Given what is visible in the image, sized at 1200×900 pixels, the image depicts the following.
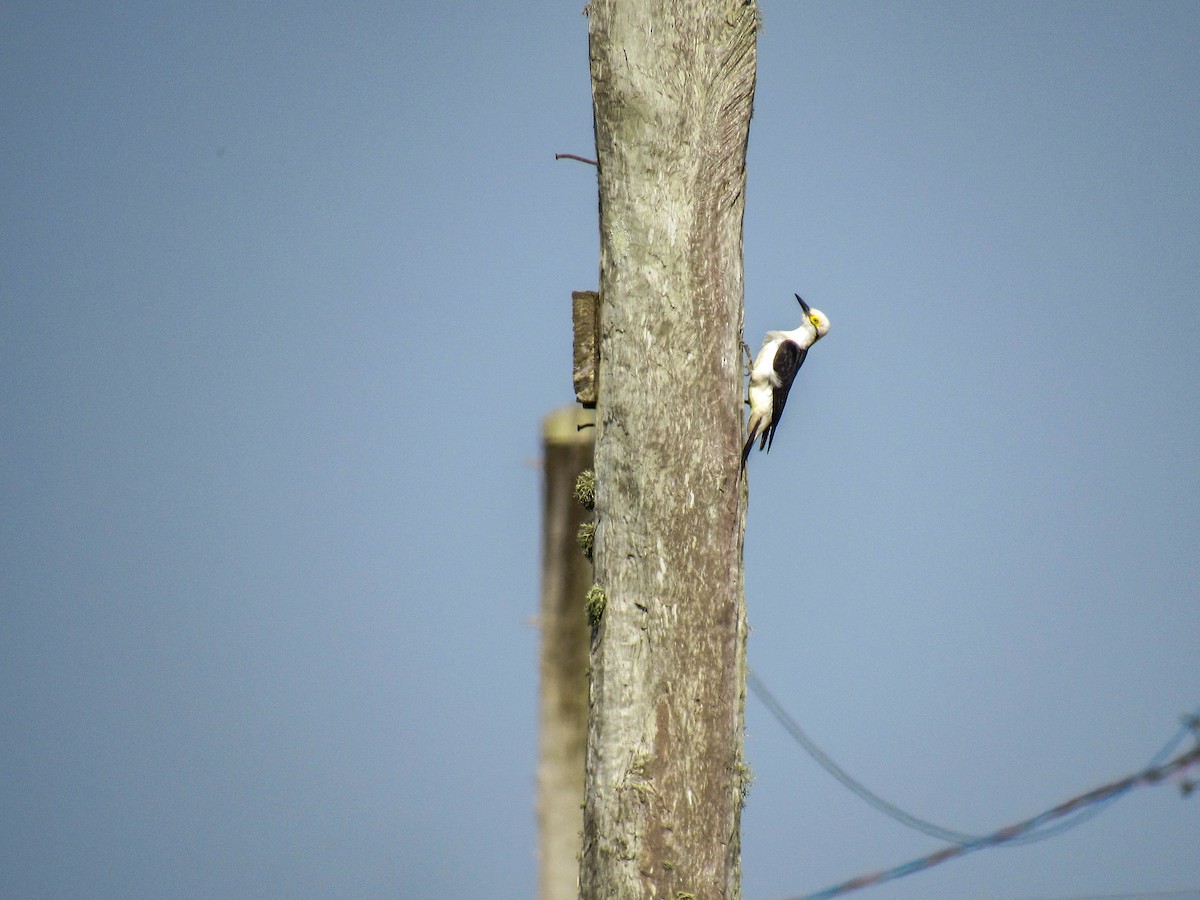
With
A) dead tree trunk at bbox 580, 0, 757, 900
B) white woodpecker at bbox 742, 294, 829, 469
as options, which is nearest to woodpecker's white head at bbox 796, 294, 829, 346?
→ white woodpecker at bbox 742, 294, 829, 469

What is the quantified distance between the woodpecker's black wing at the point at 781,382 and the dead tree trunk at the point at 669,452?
8.53ft

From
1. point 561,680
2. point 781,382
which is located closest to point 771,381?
point 781,382

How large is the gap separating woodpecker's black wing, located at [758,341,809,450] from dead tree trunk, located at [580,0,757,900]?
102 inches

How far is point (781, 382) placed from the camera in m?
9.50

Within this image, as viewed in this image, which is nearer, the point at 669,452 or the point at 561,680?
the point at 669,452

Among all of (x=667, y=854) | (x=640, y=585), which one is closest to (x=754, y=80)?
(x=640, y=585)

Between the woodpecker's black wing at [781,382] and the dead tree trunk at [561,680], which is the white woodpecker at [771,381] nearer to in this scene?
the woodpecker's black wing at [781,382]

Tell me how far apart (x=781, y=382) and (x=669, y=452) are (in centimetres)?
311

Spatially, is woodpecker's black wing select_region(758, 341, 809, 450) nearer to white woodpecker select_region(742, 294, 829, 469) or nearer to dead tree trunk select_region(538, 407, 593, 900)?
white woodpecker select_region(742, 294, 829, 469)

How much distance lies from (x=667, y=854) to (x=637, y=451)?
206cm

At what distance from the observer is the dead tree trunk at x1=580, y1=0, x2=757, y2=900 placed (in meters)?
6.42

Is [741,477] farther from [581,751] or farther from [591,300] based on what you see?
[581,751]

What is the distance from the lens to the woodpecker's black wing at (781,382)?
31.1 feet

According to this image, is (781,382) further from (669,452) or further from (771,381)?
(669,452)
